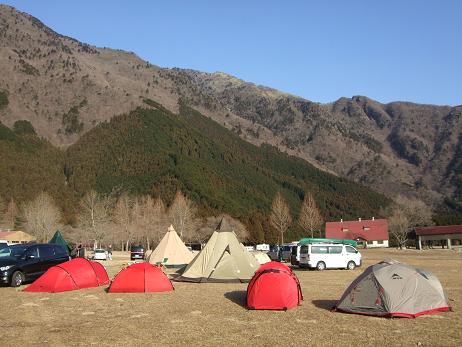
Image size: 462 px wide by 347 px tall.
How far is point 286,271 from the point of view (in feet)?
53.4

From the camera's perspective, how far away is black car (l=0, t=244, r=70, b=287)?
22297 millimetres

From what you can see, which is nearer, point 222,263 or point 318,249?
point 222,263

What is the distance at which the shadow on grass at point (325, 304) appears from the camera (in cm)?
1550

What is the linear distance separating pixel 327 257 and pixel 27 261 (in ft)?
63.2

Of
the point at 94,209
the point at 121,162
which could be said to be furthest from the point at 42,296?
the point at 121,162

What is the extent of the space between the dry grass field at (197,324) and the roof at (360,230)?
88.5 metres

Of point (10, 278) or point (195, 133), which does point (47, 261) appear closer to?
point (10, 278)

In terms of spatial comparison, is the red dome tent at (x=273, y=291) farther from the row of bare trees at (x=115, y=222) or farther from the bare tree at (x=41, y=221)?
the bare tree at (x=41, y=221)

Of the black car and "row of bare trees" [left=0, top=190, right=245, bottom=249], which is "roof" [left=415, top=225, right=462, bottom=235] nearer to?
"row of bare trees" [left=0, top=190, right=245, bottom=249]

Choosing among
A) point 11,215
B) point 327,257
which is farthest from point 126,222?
point 327,257

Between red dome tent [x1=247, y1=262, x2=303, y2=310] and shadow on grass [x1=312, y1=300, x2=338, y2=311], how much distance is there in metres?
0.73

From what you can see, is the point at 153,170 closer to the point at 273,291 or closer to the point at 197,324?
the point at 273,291

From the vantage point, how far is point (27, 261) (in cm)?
2311

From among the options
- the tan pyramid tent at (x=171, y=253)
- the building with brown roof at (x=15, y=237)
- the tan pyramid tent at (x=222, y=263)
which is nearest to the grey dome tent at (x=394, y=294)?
the tan pyramid tent at (x=222, y=263)
